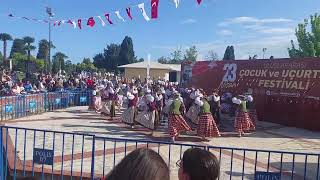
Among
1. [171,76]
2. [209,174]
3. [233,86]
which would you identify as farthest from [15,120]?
[171,76]

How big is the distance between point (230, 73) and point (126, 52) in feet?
191

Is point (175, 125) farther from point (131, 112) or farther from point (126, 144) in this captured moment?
point (126, 144)

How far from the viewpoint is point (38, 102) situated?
2136 cm

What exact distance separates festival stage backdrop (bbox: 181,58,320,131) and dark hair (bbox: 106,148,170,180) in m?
16.5

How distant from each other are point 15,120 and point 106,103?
450 centimetres

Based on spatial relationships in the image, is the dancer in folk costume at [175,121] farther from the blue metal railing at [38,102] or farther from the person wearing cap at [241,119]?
the blue metal railing at [38,102]

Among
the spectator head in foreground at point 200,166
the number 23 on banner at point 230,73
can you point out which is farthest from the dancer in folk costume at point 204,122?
the spectator head in foreground at point 200,166

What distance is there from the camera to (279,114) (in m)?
20.0

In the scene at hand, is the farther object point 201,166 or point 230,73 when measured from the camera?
point 230,73

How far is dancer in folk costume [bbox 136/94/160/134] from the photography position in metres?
16.0

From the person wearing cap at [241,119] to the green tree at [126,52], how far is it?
63.7 metres

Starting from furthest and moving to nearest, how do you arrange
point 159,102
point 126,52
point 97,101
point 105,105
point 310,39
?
1. point 126,52
2. point 310,39
3. point 97,101
4. point 105,105
5. point 159,102

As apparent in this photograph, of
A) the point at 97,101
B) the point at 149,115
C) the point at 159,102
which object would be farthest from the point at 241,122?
the point at 97,101

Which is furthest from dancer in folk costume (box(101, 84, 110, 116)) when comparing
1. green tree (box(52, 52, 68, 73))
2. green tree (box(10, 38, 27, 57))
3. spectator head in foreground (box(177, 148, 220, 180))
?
green tree (box(10, 38, 27, 57))
